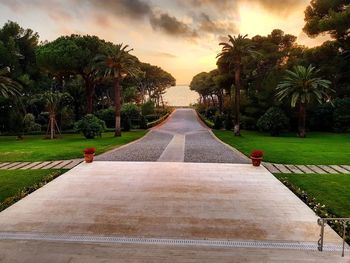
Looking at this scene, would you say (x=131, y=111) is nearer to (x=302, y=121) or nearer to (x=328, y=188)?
(x=302, y=121)

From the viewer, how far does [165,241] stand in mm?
8688

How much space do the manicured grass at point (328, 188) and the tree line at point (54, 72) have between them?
24.4m

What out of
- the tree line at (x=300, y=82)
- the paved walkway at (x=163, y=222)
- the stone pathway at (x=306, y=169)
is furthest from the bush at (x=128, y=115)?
the paved walkway at (x=163, y=222)

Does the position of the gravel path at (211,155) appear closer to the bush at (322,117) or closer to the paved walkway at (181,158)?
the paved walkway at (181,158)

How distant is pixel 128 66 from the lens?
36.5 m

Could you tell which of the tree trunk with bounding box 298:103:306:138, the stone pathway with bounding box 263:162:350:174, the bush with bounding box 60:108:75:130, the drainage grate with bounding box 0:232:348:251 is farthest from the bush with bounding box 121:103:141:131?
the drainage grate with bounding box 0:232:348:251

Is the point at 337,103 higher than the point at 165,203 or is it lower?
higher

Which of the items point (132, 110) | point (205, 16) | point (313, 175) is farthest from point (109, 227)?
point (132, 110)

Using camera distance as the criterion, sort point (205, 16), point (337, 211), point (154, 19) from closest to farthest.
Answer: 1. point (337, 211)
2. point (205, 16)
3. point (154, 19)

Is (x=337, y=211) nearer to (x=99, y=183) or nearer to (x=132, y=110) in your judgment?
(x=99, y=183)

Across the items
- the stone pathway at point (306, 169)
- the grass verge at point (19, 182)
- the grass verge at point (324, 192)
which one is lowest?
the grass verge at point (19, 182)

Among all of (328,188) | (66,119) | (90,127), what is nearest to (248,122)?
(90,127)

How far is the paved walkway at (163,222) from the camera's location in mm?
8000

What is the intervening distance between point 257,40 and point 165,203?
47366 mm
